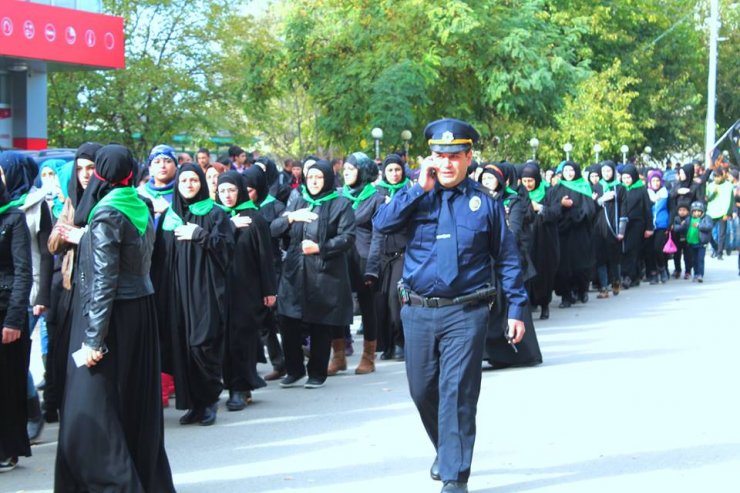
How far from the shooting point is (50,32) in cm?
2670

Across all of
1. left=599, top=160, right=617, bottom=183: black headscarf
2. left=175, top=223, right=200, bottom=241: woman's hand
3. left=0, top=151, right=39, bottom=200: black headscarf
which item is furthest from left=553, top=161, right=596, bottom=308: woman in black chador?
left=0, top=151, right=39, bottom=200: black headscarf

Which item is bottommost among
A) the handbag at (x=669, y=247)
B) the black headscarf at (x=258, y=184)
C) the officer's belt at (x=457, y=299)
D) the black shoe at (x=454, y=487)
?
the black shoe at (x=454, y=487)

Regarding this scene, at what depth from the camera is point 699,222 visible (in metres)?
22.2

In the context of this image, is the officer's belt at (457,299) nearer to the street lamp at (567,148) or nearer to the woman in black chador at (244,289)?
the woman in black chador at (244,289)

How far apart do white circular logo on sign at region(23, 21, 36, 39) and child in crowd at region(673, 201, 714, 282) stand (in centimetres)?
1300

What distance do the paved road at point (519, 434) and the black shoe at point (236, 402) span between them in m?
0.09

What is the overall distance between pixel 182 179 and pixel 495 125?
70.5 ft

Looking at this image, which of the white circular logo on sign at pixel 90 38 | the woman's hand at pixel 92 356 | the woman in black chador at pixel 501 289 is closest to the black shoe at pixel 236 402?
the woman in black chador at pixel 501 289

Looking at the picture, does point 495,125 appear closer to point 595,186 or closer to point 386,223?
point 595,186

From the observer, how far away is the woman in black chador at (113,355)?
658 cm

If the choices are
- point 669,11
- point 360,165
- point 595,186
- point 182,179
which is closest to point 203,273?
point 182,179

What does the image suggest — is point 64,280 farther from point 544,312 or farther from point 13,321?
point 544,312

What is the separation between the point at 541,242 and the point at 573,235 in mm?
1547

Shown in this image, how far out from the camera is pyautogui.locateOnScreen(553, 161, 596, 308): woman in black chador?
1845 centimetres
